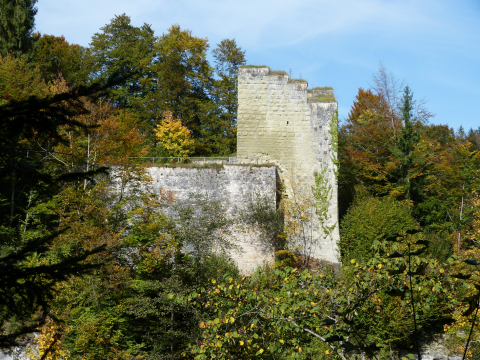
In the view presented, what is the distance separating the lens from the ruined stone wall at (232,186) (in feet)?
54.0

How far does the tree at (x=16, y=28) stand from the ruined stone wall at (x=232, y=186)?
10.3 m

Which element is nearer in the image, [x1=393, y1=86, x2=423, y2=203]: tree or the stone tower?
the stone tower

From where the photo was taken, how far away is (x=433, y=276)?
641 centimetres

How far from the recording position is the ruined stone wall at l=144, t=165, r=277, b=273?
54.0 ft

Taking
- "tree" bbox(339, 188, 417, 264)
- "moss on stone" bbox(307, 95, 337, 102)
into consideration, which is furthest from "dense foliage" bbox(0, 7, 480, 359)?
"moss on stone" bbox(307, 95, 337, 102)

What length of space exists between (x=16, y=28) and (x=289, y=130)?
563 inches

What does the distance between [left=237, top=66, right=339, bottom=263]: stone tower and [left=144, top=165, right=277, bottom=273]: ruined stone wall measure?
1282 millimetres

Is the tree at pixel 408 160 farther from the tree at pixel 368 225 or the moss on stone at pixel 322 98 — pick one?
the moss on stone at pixel 322 98

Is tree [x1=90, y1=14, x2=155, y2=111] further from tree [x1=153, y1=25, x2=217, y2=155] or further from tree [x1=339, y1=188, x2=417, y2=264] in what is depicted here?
tree [x1=339, y1=188, x2=417, y2=264]

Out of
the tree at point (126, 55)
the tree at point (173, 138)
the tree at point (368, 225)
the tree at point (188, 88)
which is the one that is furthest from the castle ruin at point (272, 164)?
the tree at point (126, 55)

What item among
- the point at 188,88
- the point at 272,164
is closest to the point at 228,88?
the point at 188,88

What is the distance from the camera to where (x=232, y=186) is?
16781 mm

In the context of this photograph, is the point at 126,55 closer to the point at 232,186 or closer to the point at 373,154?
the point at 232,186

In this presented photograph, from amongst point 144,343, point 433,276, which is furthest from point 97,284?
point 433,276
